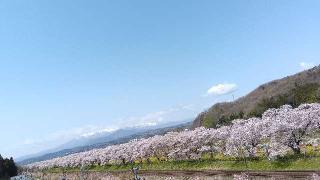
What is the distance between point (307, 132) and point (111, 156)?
43.7 metres

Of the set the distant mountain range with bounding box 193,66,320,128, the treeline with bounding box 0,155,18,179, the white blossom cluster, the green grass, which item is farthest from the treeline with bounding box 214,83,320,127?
the treeline with bounding box 0,155,18,179

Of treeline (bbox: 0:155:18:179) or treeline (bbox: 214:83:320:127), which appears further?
treeline (bbox: 214:83:320:127)

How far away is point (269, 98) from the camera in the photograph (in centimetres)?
11225

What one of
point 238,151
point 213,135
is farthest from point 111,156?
point 238,151

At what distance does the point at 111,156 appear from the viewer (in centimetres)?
8206

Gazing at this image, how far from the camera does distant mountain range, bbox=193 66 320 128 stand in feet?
318

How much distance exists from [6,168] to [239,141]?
4629 cm

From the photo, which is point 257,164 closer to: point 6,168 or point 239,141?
point 239,141

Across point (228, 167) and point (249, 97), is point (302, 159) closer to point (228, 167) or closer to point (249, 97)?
point (228, 167)

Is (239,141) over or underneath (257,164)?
over

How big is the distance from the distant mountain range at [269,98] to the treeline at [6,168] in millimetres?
44711

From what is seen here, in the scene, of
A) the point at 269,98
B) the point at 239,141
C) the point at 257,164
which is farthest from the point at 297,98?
the point at 257,164

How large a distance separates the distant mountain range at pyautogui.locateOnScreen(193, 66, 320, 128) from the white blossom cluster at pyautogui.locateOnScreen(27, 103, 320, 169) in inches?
1202

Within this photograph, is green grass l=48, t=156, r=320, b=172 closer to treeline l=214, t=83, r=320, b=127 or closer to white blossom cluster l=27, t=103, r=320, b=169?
white blossom cluster l=27, t=103, r=320, b=169
